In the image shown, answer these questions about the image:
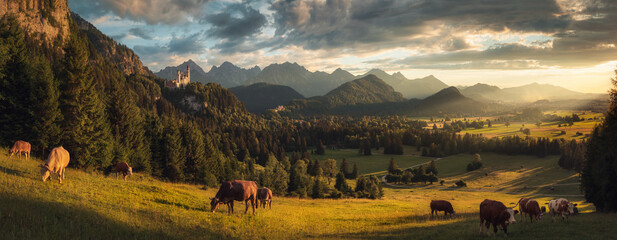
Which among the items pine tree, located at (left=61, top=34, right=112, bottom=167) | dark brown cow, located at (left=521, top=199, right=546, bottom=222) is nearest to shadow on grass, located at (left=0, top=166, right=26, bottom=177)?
pine tree, located at (left=61, top=34, right=112, bottom=167)

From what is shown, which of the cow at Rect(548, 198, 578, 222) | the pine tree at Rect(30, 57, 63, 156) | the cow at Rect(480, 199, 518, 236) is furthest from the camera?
the pine tree at Rect(30, 57, 63, 156)

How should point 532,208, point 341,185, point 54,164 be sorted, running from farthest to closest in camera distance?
point 341,185 < point 532,208 < point 54,164

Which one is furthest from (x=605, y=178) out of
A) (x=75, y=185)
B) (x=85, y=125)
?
→ (x=85, y=125)

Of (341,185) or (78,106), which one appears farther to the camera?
(341,185)

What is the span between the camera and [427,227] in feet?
82.6

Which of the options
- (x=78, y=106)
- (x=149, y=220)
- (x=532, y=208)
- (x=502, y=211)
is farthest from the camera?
(x=78, y=106)

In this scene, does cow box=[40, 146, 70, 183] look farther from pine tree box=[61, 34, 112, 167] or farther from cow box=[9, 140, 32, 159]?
pine tree box=[61, 34, 112, 167]

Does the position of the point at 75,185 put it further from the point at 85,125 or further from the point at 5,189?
the point at 85,125

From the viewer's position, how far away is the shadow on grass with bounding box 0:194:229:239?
1113 centimetres

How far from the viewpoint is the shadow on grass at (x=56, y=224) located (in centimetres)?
1113

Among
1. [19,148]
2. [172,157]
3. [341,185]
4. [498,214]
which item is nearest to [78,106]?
[19,148]

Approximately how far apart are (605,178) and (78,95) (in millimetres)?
71114

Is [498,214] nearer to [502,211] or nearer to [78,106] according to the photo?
[502,211]

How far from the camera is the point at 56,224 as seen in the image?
1244cm
